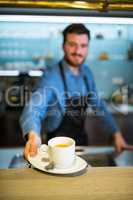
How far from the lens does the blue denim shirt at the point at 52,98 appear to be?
1301 mm

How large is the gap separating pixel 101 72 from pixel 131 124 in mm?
275

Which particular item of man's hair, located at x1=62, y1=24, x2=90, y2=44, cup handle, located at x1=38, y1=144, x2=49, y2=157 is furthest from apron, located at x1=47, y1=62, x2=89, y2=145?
cup handle, located at x1=38, y1=144, x2=49, y2=157

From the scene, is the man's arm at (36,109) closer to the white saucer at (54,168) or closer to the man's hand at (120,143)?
the man's hand at (120,143)

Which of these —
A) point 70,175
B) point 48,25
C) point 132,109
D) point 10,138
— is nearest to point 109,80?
point 132,109

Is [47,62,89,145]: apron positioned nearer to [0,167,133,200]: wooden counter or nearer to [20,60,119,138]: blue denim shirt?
[20,60,119,138]: blue denim shirt

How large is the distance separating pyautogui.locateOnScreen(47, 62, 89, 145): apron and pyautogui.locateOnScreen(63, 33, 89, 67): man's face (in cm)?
6

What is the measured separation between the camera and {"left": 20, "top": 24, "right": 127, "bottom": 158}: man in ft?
4.24

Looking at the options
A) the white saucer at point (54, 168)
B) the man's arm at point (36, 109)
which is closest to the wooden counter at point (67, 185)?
the white saucer at point (54, 168)

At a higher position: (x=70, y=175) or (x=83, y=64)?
(x=83, y=64)

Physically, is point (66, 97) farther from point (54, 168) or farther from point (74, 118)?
point (54, 168)

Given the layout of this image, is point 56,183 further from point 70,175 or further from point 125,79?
point 125,79

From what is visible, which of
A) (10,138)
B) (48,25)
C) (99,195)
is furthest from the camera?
(10,138)

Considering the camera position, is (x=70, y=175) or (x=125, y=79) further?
(x=125, y=79)

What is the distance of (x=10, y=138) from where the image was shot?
4.39 feet
